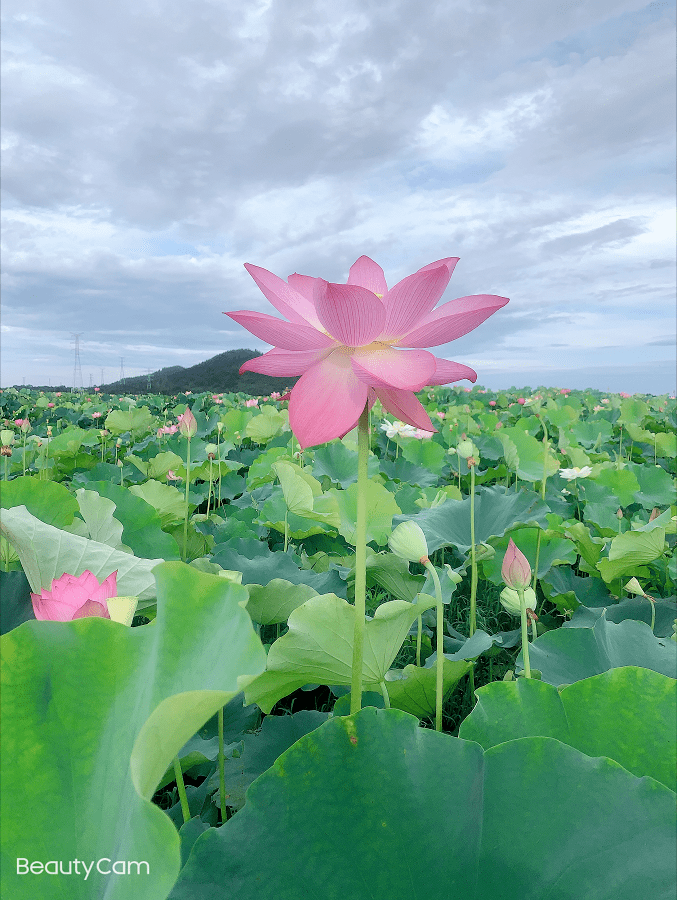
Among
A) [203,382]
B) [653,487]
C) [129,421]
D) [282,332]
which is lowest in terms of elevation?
[653,487]

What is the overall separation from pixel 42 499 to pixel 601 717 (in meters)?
0.97

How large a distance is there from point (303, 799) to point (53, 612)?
25 centimetres

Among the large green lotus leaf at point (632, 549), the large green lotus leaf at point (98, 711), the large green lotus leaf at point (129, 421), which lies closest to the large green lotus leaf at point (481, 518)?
the large green lotus leaf at point (632, 549)

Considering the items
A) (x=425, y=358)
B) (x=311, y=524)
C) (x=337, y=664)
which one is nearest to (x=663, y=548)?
(x=311, y=524)

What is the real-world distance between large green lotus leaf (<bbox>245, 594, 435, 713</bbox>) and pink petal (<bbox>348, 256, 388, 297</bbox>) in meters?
0.33

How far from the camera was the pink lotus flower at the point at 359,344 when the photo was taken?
475 mm

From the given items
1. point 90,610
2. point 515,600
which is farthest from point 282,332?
point 515,600

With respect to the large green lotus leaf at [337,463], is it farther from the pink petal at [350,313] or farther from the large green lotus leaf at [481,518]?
the pink petal at [350,313]

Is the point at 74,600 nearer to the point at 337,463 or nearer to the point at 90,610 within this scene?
the point at 90,610

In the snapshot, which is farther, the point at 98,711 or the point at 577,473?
the point at 577,473

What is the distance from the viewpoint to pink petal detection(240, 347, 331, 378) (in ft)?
1.68

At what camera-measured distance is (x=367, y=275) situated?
24.7 inches

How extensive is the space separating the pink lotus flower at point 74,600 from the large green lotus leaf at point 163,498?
1.09 metres

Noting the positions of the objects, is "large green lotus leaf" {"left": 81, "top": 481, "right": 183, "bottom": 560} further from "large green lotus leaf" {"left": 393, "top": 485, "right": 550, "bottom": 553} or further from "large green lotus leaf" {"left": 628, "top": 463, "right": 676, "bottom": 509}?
"large green lotus leaf" {"left": 628, "top": 463, "right": 676, "bottom": 509}
